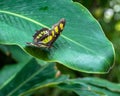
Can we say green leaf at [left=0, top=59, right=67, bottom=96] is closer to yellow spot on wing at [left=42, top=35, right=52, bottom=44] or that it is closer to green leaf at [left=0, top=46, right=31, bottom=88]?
green leaf at [left=0, top=46, right=31, bottom=88]

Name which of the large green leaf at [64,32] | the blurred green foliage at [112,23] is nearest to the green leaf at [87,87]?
the large green leaf at [64,32]

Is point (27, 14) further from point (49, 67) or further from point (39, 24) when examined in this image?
point (49, 67)

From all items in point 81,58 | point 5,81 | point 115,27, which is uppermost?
point 81,58

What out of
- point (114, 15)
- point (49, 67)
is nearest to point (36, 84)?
point (49, 67)

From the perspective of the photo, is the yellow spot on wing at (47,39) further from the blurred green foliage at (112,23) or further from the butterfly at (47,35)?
the blurred green foliage at (112,23)

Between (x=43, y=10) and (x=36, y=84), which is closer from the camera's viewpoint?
(x=43, y=10)

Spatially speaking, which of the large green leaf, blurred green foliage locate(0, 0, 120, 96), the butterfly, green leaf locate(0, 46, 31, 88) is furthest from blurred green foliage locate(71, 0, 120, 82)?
the butterfly
